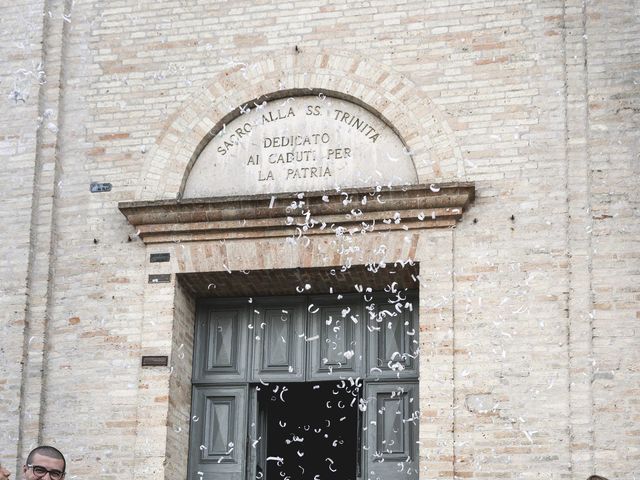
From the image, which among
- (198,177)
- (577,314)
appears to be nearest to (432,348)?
(577,314)

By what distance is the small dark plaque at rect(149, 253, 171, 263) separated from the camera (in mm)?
12281

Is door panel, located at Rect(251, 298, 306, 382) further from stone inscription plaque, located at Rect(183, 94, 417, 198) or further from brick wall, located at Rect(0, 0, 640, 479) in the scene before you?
stone inscription plaque, located at Rect(183, 94, 417, 198)

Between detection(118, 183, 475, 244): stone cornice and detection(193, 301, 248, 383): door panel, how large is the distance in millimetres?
793

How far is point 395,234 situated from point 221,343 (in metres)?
1.99

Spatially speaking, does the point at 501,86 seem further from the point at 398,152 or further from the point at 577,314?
the point at 577,314

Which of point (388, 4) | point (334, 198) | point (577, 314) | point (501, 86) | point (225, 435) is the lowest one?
point (225, 435)

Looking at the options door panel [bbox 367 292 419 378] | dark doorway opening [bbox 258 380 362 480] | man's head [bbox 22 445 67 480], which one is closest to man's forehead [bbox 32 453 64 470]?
man's head [bbox 22 445 67 480]

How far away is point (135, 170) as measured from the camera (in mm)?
12609

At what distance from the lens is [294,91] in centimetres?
1252

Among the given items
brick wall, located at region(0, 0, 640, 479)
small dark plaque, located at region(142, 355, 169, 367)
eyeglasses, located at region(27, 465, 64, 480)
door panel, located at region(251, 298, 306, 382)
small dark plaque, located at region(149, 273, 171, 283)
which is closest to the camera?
eyeglasses, located at region(27, 465, 64, 480)

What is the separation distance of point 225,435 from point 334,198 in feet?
7.82

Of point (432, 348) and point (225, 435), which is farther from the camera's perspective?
point (225, 435)

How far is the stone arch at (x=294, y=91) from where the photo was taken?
39.5ft

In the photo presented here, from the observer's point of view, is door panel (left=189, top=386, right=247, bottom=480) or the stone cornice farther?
door panel (left=189, top=386, right=247, bottom=480)
